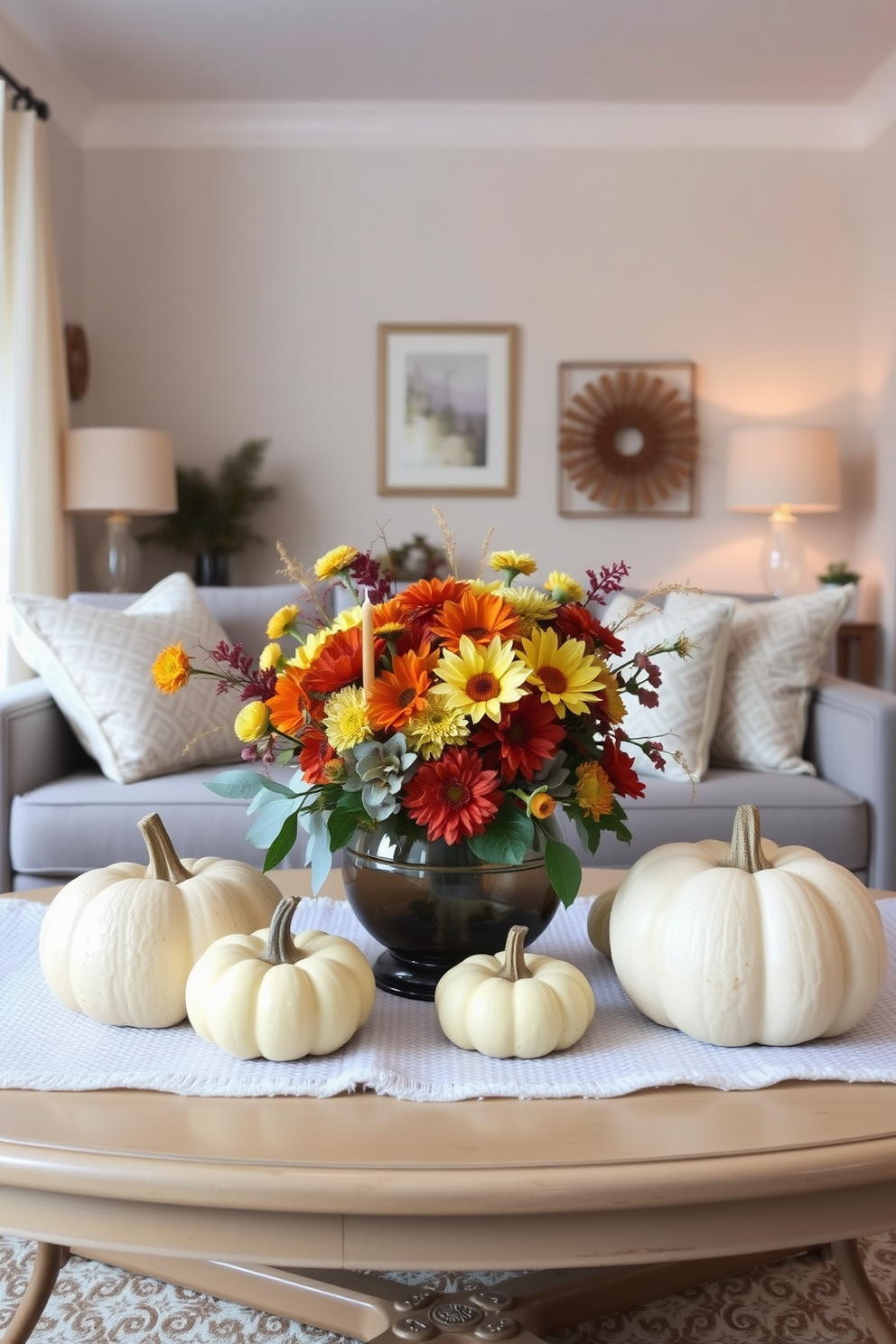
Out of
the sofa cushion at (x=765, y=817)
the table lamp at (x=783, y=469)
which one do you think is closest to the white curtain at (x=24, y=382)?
the sofa cushion at (x=765, y=817)

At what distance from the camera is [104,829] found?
246 cm

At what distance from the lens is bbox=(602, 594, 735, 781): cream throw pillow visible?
2670 millimetres

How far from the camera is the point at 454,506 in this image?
459 cm

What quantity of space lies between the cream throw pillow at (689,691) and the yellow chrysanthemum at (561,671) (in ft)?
5.16

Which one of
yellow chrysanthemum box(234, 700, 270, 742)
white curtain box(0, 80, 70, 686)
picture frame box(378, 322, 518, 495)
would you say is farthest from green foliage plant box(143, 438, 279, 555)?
yellow chrysanthemum box(234, 700, 270, 742)

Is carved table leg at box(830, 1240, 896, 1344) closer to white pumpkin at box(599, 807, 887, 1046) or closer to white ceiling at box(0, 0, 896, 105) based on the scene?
white pumpkin at box(599, 807, 887, 1046)

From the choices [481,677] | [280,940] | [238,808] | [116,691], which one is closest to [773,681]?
[238,808]

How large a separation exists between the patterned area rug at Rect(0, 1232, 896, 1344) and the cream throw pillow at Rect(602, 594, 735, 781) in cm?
125

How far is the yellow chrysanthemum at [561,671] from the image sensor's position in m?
1.07

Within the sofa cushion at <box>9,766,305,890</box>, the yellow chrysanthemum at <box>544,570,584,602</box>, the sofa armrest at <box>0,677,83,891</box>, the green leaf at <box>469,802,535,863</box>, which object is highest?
the yellow chrysanthemum at <box>544,570,584,602</box>

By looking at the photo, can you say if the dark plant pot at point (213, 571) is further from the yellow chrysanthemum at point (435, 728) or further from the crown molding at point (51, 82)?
the yellow chrysanthemum at point (435, 728)

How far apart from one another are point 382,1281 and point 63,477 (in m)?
3.28

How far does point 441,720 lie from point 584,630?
0.63ft

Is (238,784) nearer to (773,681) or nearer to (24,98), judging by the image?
(773,681)
